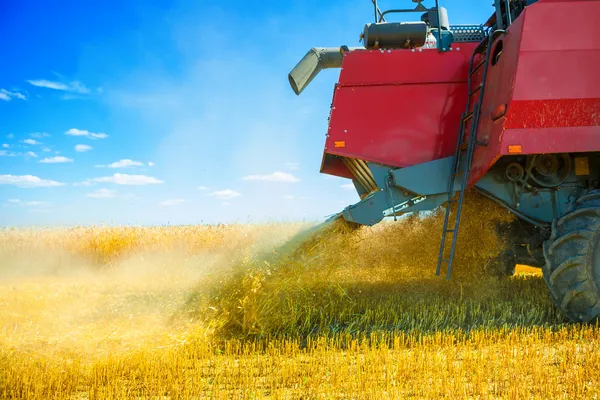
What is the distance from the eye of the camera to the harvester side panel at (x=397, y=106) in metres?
5.03

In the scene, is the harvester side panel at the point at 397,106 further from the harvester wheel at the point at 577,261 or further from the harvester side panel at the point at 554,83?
the harvester wheel at the point at 577,261

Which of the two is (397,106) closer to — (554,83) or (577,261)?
(554,83)

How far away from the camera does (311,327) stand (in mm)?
4652

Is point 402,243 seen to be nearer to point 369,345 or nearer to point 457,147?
point 457,147

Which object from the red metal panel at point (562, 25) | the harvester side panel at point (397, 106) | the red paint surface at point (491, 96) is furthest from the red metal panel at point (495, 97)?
the harvester side panel at point (397, 106)

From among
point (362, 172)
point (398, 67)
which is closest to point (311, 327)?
point (362, 172)

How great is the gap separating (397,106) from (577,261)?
208 cm

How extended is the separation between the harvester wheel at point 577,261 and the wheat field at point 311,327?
0.18 meters

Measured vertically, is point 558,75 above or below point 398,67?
below

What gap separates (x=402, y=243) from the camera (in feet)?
19.2

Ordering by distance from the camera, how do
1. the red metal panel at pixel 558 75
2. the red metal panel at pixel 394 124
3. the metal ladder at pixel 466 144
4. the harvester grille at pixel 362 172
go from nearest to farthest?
1. the red metal panel at pixel 558 75
2. the metal ladder at pixel 466 144
3. the red metal panel at pixel 394 124
4. the harvester grille at pixel 362 172

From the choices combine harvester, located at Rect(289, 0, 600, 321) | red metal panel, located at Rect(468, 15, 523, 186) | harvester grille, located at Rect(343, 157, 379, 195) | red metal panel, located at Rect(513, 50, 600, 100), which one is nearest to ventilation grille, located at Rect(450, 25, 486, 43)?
combine harvester, located at Rect(289, 0, 600, 321)

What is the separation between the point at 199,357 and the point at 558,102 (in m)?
3.60

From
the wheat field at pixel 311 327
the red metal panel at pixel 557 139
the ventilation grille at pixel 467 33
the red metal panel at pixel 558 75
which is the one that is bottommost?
Answer: the wheat field at pixel 311 327
